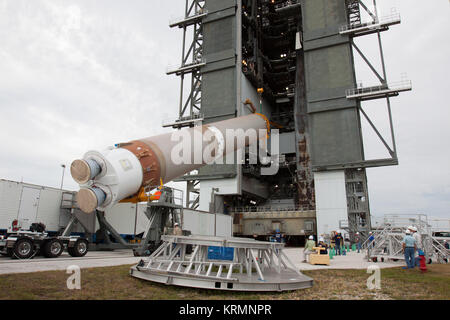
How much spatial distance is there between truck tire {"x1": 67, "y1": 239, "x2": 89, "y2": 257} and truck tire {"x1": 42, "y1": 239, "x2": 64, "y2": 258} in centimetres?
67

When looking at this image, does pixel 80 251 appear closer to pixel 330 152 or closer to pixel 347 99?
pixel 330 152

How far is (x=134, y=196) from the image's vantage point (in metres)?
8.99

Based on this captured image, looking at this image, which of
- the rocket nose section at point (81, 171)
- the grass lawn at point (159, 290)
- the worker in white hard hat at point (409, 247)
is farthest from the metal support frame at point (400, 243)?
the rocket nose section at point (81, 171)

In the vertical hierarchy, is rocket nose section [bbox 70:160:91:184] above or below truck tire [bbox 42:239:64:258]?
above

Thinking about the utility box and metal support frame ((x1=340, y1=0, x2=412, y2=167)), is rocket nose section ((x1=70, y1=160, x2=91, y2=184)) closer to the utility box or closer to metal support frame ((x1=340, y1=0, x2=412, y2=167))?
the utility box

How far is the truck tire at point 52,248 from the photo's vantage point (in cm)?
1336

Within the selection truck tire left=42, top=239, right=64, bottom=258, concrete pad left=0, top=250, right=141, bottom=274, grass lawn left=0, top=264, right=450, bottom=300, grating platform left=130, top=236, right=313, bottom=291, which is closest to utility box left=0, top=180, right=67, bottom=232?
concrete pad left=0, top=250, right=141, bottom=274

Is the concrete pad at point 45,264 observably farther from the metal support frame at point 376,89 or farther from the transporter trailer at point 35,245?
the metal support frame at point 376,89

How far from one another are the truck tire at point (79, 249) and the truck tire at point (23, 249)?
2.00m

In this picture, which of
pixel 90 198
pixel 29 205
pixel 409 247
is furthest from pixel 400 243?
pixel 29 205

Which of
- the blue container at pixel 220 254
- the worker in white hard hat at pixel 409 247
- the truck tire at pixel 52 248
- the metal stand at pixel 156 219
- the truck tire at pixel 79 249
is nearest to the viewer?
the blue container at pixel 220 254

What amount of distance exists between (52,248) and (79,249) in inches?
58.6

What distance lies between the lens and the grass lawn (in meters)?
6.13
